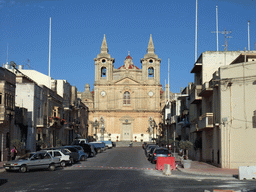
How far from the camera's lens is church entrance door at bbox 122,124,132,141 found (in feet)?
303

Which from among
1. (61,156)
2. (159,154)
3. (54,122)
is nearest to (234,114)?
(159,154)

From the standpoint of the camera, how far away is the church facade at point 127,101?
9188 cm

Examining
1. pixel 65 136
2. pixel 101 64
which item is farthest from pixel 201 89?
pixel 101 64

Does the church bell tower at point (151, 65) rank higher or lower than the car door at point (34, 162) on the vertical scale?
higher

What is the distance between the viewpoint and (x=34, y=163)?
2428 cm

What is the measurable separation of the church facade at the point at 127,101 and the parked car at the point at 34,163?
65884 millimetres

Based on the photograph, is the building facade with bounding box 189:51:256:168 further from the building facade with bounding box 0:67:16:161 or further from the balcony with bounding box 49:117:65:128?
the balcony with bounding box 49:117:65:128

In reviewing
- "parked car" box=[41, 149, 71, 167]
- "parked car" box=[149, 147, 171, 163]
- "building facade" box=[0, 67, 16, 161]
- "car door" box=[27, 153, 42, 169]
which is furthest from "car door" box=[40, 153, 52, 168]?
"parked car" box=[149, 147, 171, 163]

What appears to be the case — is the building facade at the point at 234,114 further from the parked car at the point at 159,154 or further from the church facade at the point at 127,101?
the church facade at the point at 127,101

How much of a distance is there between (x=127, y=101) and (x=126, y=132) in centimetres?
739

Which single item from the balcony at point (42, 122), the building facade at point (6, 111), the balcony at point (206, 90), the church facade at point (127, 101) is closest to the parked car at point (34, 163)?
→ the building facade at point (6, 111)

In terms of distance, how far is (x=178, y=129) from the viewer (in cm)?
5103

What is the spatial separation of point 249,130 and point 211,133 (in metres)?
5.49

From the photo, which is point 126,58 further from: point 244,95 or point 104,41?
point 244,95
